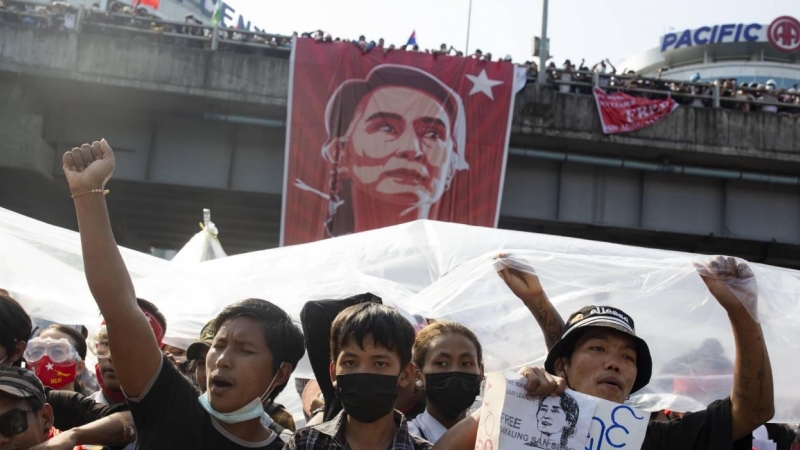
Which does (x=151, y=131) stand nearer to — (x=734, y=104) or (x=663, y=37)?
(x=734, y=104)

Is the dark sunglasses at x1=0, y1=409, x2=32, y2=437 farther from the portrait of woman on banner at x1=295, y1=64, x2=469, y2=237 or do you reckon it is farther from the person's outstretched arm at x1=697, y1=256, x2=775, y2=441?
the portrait of woman on banner at x1=295, y1=64, x2=469, y2=237

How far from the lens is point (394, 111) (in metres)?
19.7

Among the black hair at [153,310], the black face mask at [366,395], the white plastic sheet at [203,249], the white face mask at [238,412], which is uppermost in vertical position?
the white plastic sheet at [203,249]

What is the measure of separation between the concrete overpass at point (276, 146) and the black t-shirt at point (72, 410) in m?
15.6

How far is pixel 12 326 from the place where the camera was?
4.17 meters

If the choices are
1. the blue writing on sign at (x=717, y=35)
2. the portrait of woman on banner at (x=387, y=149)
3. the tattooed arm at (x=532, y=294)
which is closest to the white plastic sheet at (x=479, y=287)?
the tattooed arm at (x=532, y=294)

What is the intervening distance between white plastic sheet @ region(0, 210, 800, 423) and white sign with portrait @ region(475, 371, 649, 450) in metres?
1.18

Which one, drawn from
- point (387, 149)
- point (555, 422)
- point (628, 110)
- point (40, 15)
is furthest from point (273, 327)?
point (40, 15)

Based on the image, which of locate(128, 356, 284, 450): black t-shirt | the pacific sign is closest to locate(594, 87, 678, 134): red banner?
locate(128, 356, 284, 450): black t-shirt

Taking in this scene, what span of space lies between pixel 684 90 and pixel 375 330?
63.8 feet

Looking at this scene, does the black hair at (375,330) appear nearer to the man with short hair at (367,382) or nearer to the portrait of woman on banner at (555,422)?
the man with short hair at (367,382)

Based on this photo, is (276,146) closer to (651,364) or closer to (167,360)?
(167,360)

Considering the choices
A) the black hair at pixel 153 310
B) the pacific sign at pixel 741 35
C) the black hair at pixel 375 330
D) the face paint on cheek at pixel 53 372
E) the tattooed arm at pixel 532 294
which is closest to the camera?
the black hair at pixel 375 330

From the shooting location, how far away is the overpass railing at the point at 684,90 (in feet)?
68.6
